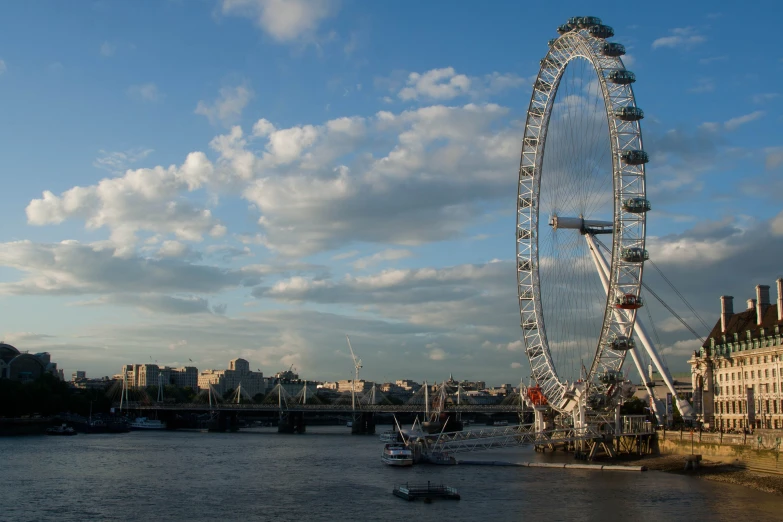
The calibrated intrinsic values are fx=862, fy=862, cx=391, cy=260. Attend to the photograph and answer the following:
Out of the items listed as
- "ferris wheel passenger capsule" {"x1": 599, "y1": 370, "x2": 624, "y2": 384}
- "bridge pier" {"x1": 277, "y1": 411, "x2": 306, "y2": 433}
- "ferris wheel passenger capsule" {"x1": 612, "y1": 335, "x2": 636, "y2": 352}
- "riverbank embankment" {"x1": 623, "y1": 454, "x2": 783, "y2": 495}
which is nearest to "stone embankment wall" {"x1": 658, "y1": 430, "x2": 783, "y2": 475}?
"riverbank embankment" {"x1": 623, "y1": 454, "x2": 783, "y2": 495}

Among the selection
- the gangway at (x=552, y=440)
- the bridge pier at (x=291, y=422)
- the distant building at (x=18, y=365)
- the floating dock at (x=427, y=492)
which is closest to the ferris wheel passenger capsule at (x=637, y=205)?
the gangway at (x=552, y=440)

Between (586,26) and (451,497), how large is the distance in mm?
38068

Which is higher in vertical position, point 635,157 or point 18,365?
point 635,157

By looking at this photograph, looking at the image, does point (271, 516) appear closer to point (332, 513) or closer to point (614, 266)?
point (332, 513)

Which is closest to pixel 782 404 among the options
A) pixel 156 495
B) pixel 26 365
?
pixel 156 495

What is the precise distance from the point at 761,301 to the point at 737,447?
26063mm

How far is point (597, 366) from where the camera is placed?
71.2 m

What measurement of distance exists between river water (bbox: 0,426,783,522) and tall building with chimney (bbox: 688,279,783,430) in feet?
55.1

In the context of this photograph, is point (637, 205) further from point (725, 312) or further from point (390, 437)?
point (390, 437)

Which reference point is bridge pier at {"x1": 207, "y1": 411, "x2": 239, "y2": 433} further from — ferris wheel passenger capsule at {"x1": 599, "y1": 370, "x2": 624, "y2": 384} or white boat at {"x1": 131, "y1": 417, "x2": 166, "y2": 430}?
ferris wheel passenger capsule at {"x1": 599, "y1": 370, "x2": 624, "y2": 384}

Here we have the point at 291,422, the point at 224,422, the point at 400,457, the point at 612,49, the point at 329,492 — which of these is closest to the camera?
the point at 329,492

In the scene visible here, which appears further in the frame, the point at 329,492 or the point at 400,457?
the point at 400,457

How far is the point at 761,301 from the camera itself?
8169cm

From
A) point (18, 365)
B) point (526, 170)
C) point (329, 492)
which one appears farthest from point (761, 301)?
point (18, 365)
